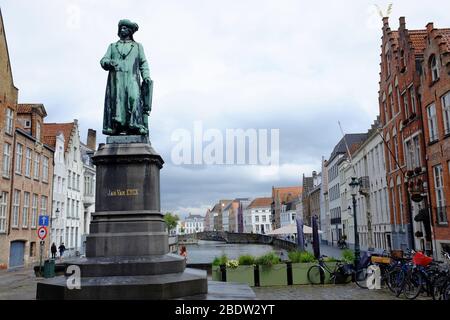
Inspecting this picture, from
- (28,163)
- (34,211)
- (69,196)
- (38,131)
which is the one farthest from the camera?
(69,196)

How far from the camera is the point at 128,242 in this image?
9312 mm

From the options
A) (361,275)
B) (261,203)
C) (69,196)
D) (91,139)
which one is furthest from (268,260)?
(261,203)

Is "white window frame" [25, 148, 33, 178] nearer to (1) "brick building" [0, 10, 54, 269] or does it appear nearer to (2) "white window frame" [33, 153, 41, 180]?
(1) "brick building" [0, 10, 54, 269]

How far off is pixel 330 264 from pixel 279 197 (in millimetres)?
99742

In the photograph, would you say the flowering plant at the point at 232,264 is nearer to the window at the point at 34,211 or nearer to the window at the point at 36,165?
the window at the point at 34,211

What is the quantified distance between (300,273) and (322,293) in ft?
7.35

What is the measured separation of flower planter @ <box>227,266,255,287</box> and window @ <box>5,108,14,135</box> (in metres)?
20.3

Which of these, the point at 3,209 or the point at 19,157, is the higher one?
the point at 19,157

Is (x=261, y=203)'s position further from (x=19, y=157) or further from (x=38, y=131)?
(x=19, y=157)

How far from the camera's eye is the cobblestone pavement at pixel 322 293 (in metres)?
12.7

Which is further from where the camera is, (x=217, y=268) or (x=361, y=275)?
(x=361, y=275)

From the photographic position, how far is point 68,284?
819cm

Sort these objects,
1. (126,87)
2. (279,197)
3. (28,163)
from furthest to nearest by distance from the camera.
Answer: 1. (279,197)
2. (28,163)
3. (126,87)
